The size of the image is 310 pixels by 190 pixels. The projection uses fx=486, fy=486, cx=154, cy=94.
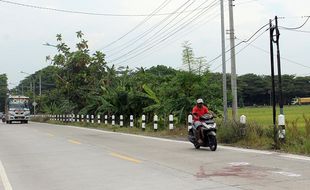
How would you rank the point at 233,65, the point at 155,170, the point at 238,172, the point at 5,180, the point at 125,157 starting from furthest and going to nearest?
1. the point at 233,65
2. the point at 125,157
3. the point at 155,170
4. the point at 5,180
5. the point at 238,172

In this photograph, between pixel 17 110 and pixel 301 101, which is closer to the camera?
pixel 17 110

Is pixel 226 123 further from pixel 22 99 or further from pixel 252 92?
pixel 252 92

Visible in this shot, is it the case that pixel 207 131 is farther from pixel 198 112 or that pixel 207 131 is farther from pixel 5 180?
pixel 5 180

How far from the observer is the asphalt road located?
9.61 m

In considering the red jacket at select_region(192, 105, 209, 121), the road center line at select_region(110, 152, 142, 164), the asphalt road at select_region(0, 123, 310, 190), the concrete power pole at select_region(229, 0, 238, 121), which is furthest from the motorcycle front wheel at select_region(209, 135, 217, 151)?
the concrete power pole at select_region(229, 0, 238, 121)

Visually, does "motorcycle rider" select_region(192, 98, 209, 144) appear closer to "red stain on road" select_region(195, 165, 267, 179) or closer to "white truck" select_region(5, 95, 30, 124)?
"red stain on road" select_region(195, 165, 267, 179)

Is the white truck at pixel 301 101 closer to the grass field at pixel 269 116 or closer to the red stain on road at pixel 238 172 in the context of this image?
the grass field at pixel 269 116

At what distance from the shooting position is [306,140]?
14.8 metres

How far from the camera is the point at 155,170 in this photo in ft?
38.4

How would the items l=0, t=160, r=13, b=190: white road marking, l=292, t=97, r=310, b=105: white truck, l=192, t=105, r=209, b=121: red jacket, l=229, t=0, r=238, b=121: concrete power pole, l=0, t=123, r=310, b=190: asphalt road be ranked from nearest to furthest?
l=0, t=123, r=310, b=190: asphalt road
l=0, t=160, r=13, b=190: white road marking
l=192, t=105, r=209, b=121: red jacket
l=229, t=0, r=238, b=121: concrete power pole
l=292, t=97, r=310, b=105: white truck

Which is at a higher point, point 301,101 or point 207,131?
point 301,101

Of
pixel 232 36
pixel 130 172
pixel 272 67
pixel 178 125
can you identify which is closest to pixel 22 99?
pixel 178 125

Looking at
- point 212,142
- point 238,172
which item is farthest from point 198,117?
point 238,172

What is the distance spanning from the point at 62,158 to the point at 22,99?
45906 millimetres
